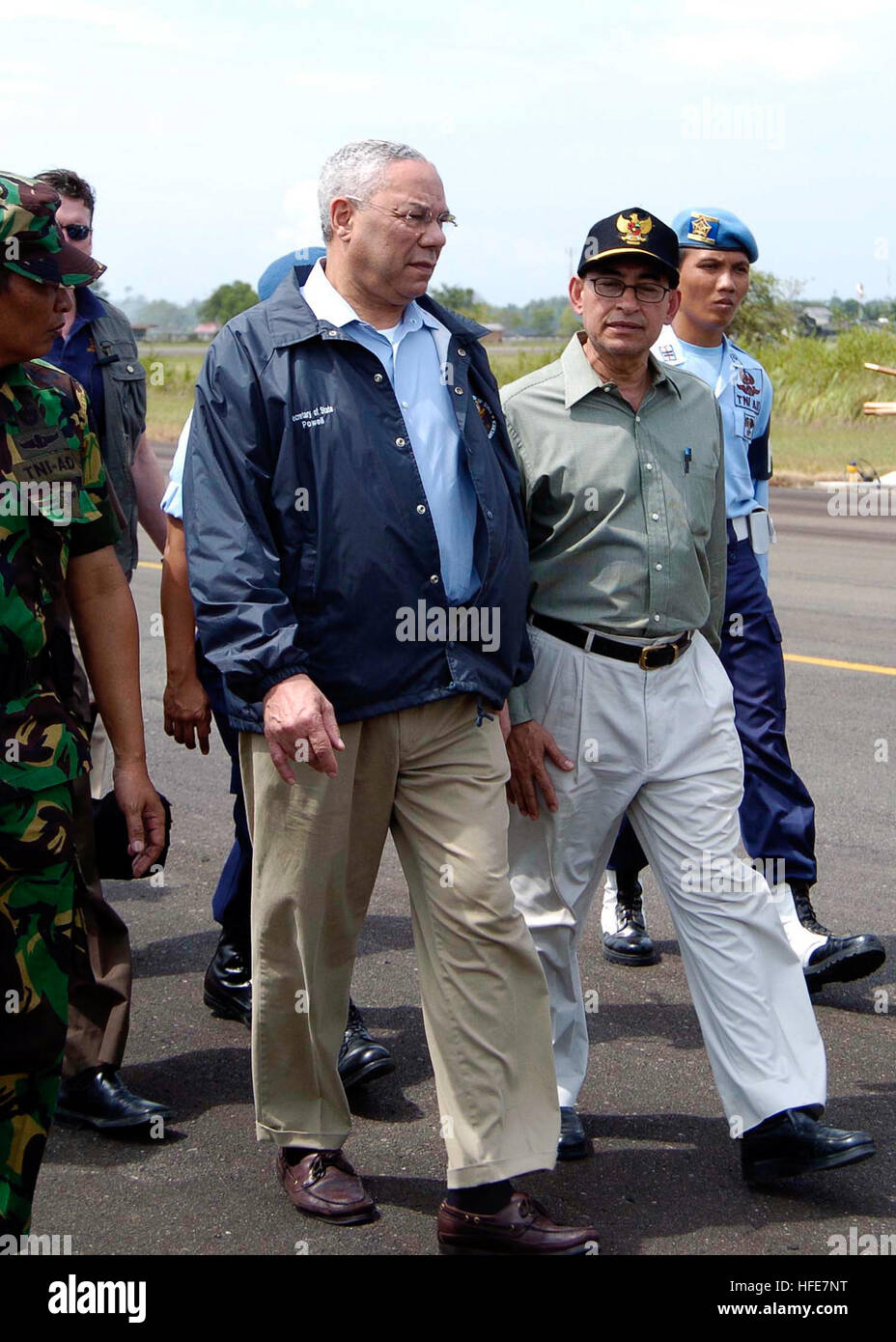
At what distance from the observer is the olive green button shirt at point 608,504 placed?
3898mm

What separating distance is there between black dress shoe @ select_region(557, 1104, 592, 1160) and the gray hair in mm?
2049

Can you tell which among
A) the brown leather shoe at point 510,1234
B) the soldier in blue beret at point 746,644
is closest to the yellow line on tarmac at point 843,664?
the soldier in blue beret at point 746,644

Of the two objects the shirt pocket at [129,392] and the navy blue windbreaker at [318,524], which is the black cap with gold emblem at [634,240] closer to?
the navy blue windbreaker at [318,524]

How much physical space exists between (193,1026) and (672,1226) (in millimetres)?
1676

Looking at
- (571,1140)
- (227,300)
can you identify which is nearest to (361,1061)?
(571,1140)

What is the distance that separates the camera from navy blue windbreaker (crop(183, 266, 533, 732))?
11.2 ft

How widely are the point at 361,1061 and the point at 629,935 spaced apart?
1276 millimetres

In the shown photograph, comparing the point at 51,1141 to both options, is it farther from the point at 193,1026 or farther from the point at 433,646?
the point at 433,646

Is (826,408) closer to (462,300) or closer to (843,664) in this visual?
(843,664)

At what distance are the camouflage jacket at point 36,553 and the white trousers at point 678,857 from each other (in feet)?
3.95

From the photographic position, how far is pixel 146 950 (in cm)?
541

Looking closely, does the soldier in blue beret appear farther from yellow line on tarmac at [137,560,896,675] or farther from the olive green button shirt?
yellow line on tarmac at [137,560,896,675]

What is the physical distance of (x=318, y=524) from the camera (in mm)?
3453

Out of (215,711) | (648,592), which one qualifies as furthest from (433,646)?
(215,711)
